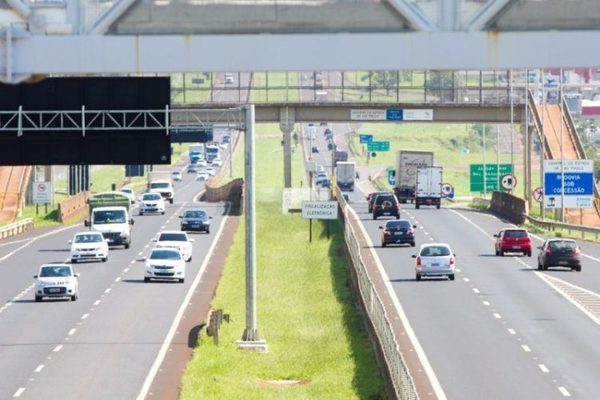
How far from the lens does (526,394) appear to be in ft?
118

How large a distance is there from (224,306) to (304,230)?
115 ft

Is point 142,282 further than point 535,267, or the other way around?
point 535,267

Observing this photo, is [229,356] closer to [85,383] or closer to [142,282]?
[85,383]

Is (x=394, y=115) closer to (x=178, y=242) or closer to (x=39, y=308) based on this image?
(x=178, y=242)

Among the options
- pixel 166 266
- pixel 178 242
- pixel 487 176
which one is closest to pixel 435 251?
pixel 166 266

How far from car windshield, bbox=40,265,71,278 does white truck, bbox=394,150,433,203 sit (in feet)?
203

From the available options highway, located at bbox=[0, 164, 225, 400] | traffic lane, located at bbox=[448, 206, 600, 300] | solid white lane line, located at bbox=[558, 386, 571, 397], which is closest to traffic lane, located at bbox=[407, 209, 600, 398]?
solid white lane line, located at bbox=[558, 386, 571, 397]

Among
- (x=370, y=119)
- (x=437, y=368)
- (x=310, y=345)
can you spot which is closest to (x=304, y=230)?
(x=370, y=119)

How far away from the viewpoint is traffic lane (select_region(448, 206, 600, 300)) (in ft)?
215

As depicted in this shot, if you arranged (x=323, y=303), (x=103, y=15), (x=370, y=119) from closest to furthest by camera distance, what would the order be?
(x=103, y=15) → (x=323, y=303) → (x=370, y=119)

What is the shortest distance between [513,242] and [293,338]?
100ft

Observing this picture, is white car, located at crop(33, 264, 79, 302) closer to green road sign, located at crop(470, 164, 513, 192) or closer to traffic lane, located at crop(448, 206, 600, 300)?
traffic lane, located at crop(448, 206, 600, 300)

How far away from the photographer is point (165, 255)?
6744cm

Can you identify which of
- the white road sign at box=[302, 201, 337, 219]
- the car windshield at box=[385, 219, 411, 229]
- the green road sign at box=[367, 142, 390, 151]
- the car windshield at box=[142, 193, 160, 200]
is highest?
the green road sign at box=[367, 142, 390, 151]
